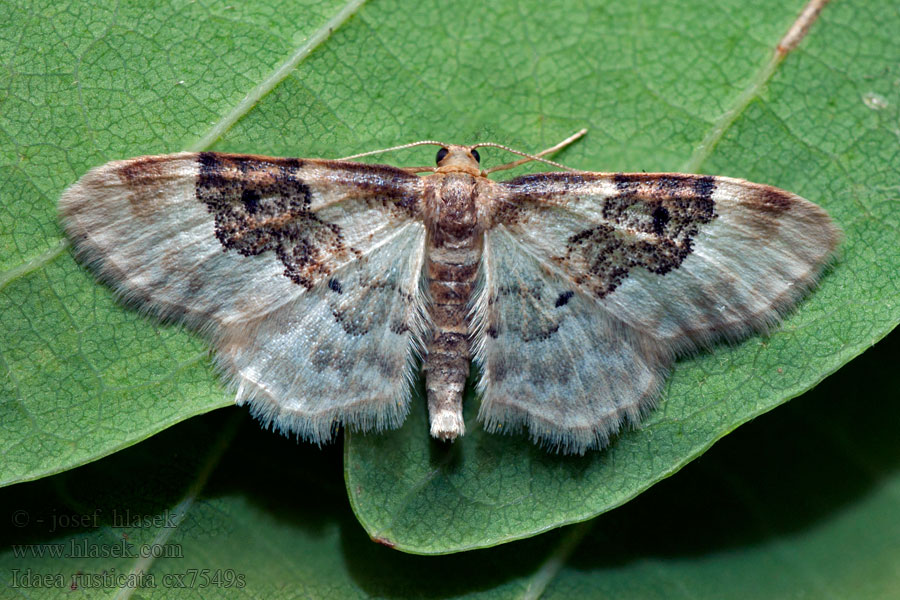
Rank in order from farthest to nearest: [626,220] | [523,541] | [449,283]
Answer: [523,541] < [449,283] < [626,220]

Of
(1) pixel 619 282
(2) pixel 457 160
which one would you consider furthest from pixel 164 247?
(1) pixel 619 282

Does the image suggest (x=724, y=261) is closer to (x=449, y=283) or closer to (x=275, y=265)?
(x=449, y=283)

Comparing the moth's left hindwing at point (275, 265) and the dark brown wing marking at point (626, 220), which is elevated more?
the dark brown wing marking at point (626, 220)

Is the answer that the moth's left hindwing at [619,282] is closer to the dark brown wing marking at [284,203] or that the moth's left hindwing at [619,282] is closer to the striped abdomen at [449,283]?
the striped abdomen at [449,283]

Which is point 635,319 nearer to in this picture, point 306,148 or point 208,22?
point 306,148

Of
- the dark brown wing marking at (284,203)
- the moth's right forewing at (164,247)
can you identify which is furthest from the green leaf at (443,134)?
the dark brown wing marking at (284,203)

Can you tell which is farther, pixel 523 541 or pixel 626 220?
pixel 523 541

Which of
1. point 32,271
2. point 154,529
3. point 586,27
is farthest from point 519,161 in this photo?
point 154,529
